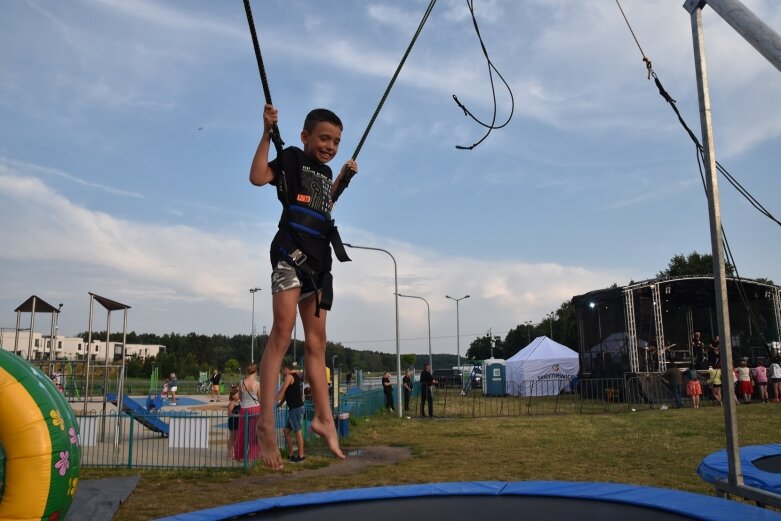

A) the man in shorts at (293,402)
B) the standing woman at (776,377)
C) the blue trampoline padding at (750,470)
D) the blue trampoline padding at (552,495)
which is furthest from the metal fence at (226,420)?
the blue trampoline padding at (750,470)

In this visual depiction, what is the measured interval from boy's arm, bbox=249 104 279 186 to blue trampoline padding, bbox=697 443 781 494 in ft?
12.6

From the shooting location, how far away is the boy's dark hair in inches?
84.8

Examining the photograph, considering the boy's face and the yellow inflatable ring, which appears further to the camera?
the yellow inflatable ring

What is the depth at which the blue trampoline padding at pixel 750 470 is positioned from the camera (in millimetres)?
3963

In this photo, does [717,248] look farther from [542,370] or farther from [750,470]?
[542,370]

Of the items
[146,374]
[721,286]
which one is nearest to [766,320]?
[721,286]

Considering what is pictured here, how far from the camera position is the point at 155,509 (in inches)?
232

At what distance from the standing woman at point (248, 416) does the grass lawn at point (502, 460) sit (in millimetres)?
405

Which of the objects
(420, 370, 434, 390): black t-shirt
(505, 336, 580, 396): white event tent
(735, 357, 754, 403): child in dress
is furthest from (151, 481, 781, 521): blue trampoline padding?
(505, 336, 580, 396): white event tent

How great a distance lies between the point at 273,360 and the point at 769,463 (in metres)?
4.73

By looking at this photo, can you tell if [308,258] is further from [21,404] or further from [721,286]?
[21,404]

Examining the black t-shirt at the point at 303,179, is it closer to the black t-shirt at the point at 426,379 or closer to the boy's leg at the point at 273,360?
the boy's leg at the point at 273,360

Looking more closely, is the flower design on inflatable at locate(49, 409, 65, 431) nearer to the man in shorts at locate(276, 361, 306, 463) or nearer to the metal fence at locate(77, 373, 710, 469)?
the metal fence at locate(77, 373, 710, 469)

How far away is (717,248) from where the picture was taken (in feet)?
12.8
